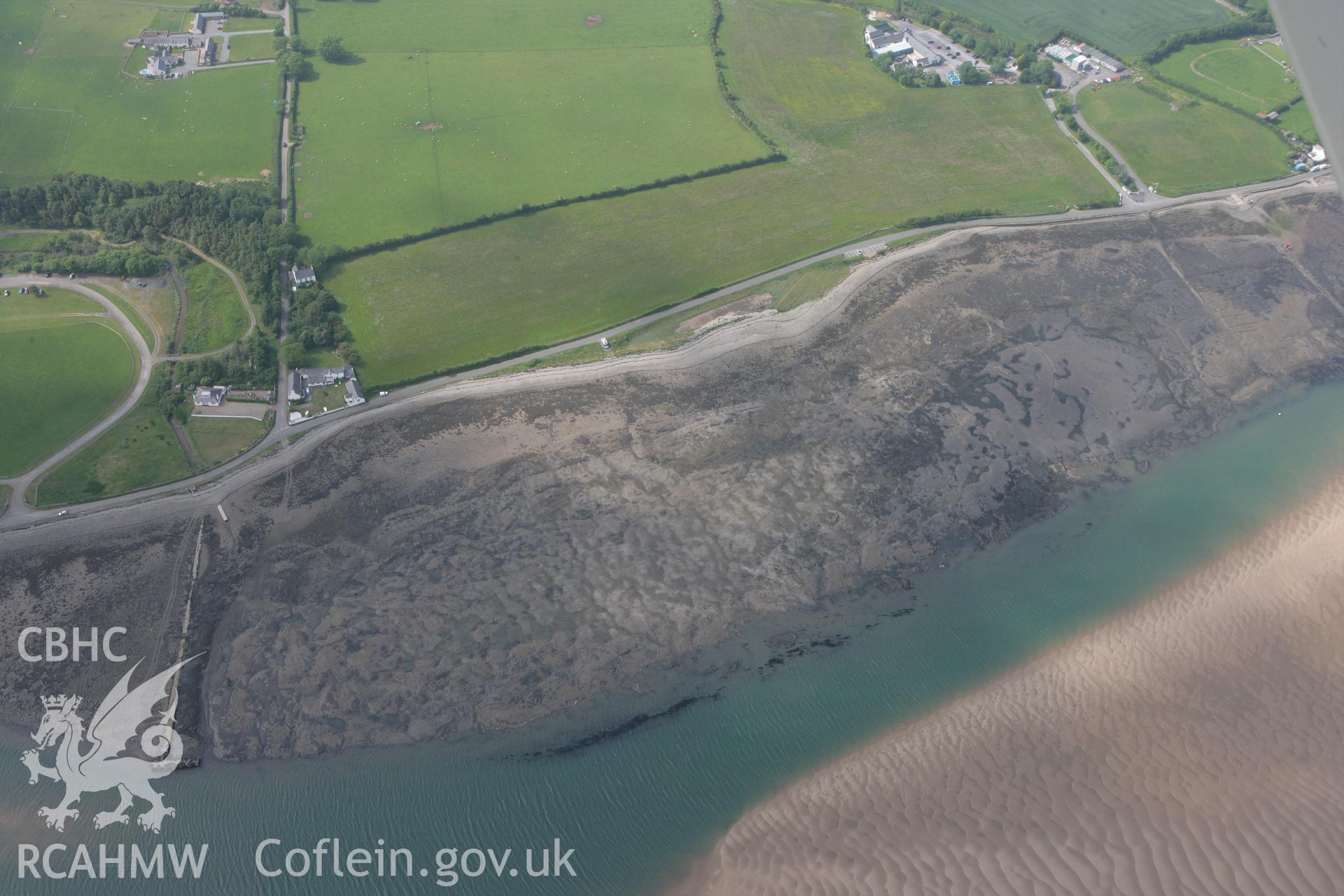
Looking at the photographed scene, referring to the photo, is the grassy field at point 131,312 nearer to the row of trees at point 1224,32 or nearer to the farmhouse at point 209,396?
the farmhouse at point 209,396

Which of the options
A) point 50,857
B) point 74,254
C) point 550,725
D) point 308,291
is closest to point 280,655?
point 50,857

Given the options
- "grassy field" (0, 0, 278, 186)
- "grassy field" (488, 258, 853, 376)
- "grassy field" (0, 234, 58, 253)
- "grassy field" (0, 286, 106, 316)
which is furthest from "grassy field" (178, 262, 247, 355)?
"grassy field" (488, 258, 853, 376)

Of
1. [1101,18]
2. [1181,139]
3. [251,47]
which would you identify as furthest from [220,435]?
[1101,18]

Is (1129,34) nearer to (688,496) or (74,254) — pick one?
(688,496)

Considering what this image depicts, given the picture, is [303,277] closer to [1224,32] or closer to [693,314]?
[693,314]

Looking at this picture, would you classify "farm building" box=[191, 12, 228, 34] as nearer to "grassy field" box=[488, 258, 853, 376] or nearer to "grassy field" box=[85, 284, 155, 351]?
"grassy field" box=[85, 284, 155, 351]

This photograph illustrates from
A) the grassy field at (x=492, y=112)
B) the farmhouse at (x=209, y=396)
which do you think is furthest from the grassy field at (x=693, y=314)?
the farmhouse at (x=209, y=396)

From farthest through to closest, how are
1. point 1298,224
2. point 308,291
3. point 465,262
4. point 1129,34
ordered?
point 1129,34
point 1298,224
point 465,262
point 308,291
